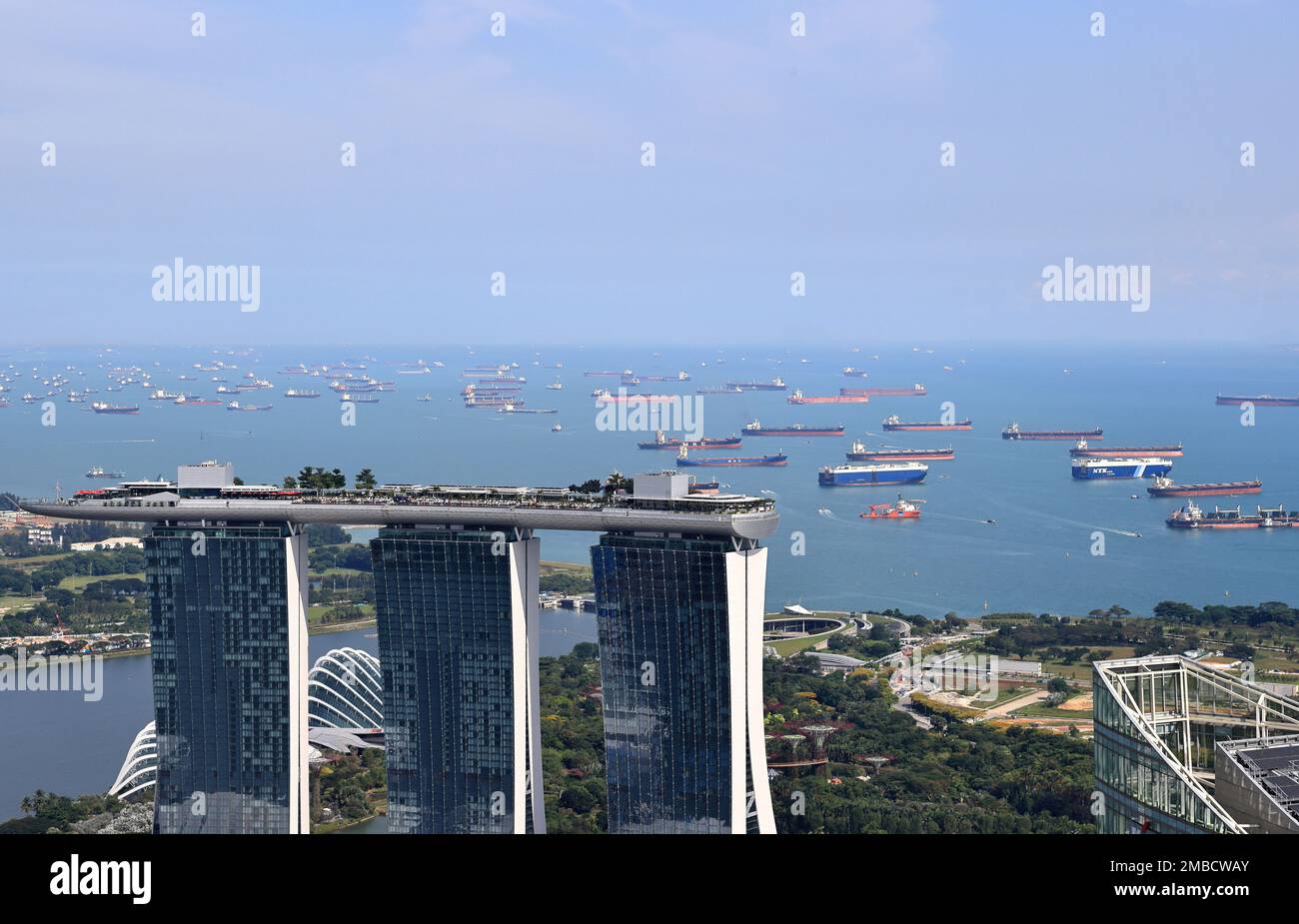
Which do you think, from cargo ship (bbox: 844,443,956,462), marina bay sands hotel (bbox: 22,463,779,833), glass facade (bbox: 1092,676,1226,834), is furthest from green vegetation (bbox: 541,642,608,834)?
cargo ship (bbox: 844,443,956,462)

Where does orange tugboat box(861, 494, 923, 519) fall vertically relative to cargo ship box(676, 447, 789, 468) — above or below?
below

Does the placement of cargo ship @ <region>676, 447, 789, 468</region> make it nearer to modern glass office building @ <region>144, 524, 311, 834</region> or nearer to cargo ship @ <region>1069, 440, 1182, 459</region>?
cargo ship @ <region>1069, 440, 1182, 459</region>

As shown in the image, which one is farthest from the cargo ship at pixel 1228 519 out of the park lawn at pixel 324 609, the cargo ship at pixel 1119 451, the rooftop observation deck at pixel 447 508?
the rooftop observation deck at pixel 447 508

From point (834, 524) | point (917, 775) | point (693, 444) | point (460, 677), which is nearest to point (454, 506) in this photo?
point (460, 677)

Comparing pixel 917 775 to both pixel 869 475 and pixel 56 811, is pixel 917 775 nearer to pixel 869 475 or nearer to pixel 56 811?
pixel 56 811

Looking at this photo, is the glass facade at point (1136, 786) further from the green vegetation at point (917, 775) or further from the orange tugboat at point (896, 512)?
the orange tugboat at point (896, 512)

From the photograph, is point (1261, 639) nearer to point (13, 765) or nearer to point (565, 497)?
point (565, 497)
